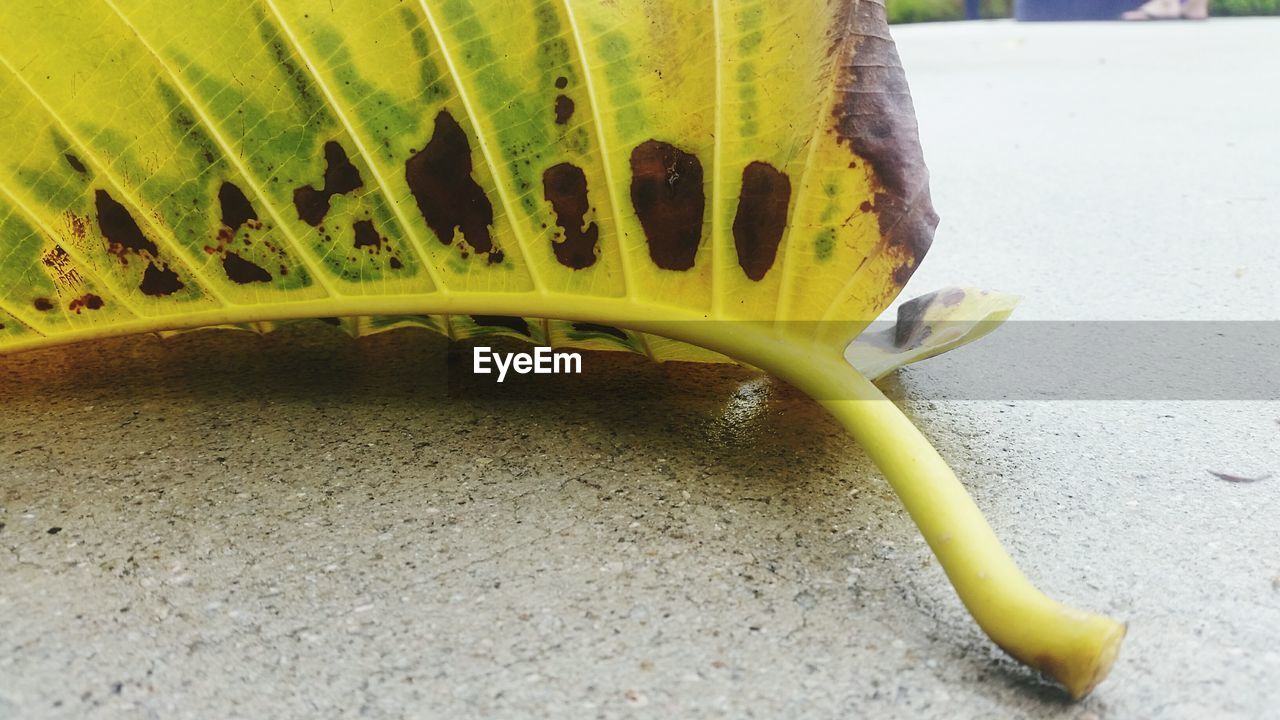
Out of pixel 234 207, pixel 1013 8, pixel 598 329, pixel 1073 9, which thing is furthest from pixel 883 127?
pixel 1013 8

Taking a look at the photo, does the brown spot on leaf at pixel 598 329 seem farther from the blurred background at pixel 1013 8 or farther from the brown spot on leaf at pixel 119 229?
the blurred background at pixel 1013 8

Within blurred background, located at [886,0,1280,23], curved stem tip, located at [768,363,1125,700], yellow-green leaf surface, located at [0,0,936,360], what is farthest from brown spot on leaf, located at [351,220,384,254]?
blurred background, located at [886,0,1280,23]

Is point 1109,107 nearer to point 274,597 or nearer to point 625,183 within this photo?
point 625,183

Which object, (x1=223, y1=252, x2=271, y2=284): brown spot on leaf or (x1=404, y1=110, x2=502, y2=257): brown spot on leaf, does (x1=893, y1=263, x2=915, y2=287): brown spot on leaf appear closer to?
(x1=404, y1=110, x2=502, y2=257): brown spot on leaf

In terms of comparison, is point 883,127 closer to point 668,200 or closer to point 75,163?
point 668,200

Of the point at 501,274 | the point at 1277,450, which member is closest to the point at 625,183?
the point at 501,274

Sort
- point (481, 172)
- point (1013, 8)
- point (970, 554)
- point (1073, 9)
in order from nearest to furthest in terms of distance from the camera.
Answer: point (970, 554) < point (481, 172) < point (1073, 9) < point (1013, 8)
